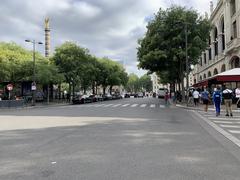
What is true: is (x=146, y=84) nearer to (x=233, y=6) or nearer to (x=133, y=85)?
(x=133, y=85)

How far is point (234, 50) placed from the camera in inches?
1594

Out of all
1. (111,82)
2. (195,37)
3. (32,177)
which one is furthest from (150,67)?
(111,82)

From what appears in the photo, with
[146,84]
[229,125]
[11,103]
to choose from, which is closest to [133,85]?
[146,84]

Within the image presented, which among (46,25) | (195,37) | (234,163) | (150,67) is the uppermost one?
(46,25)

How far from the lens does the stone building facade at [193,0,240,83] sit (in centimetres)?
4025

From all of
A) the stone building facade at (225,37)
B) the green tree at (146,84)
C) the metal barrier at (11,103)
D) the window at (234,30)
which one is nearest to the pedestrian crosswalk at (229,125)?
the stone building facade at (225,37)

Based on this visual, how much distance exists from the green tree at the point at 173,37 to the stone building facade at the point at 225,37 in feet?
13.3

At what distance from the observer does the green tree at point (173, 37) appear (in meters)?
37.1

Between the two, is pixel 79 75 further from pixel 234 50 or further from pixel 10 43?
pixel 234 50

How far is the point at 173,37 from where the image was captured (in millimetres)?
37375

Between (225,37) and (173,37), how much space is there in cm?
1168

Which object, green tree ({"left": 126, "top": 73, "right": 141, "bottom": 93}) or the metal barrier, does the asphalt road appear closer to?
the metal barrier

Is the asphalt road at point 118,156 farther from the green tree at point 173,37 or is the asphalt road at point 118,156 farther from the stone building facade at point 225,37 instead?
the stone building facade at point 225,37

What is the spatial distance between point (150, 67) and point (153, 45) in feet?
10.2
